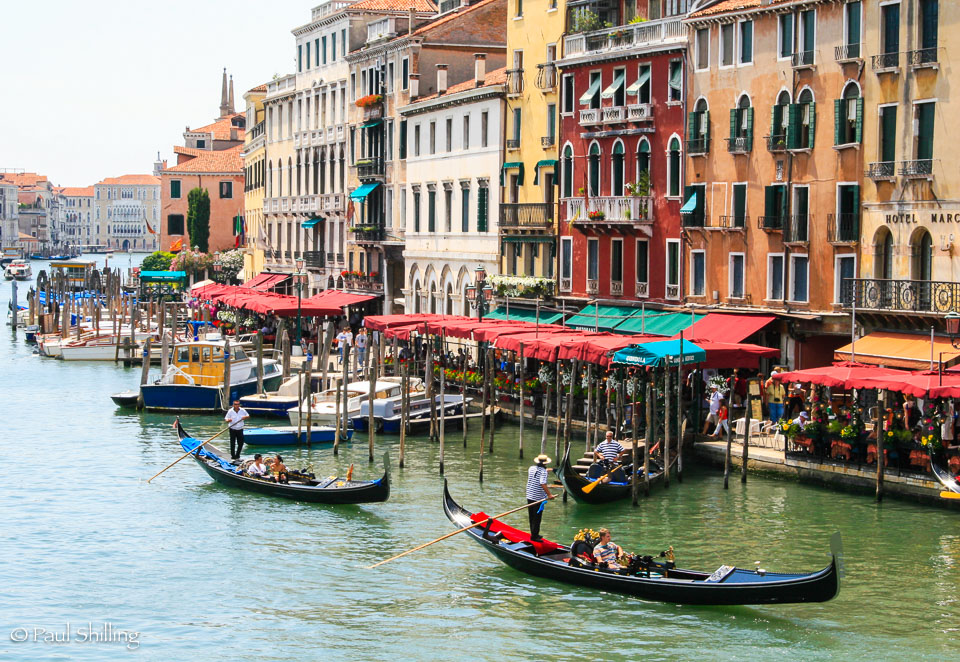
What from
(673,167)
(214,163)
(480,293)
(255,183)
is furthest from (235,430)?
(214,163)

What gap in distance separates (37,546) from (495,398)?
45.8 ft

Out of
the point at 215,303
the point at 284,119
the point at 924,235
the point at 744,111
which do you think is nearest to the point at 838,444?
the point at 924,235

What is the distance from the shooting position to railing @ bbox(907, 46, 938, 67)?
3089 centimetres

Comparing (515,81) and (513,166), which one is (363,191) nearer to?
(513,166)

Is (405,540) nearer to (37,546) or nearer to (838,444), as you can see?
(37,546)

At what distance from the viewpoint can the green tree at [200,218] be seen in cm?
9831

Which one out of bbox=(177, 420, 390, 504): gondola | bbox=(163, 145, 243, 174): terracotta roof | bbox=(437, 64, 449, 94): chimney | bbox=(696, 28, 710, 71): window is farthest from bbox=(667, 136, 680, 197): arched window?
bbox=(163, 145, 243, 174): terracotta roof

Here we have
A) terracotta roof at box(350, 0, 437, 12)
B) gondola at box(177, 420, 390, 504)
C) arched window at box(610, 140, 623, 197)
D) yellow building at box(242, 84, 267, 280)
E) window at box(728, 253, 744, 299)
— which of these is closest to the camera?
gondola at box(177, 420, 390, 504)

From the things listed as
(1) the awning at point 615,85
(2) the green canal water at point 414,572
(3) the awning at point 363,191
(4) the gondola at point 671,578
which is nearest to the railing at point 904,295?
(2) the green canal water at point 414,572

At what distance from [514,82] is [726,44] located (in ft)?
36.1

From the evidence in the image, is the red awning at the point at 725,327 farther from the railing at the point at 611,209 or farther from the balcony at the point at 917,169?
the balcony at the point at 917,169

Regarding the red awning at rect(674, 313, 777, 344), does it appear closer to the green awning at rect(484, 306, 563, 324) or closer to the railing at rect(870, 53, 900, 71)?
the railing at rect(870, 53, 900, 71)

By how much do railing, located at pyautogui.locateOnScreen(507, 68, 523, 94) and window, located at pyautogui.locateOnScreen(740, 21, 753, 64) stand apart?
36.9 ft

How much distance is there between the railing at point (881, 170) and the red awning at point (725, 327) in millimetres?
4411
